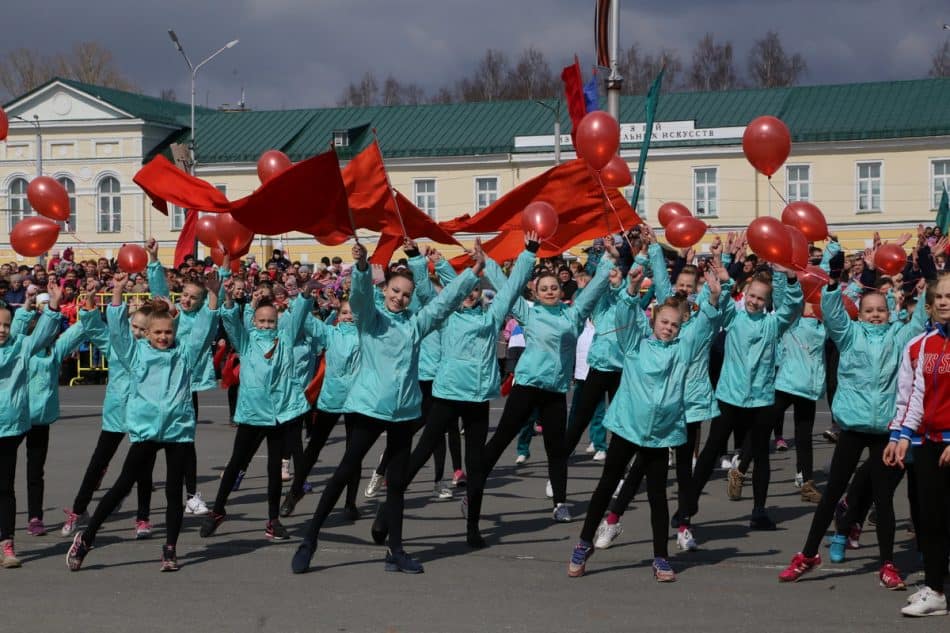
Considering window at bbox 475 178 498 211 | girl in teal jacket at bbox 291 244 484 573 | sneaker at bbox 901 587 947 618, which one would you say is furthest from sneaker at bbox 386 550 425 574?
window at bbox 475 178 498 211

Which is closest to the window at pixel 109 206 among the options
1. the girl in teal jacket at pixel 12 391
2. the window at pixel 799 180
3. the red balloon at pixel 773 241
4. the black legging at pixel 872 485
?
the window at pixel 799 180

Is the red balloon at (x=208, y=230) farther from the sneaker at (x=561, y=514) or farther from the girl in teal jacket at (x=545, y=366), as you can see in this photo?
the sneaker at (x=561, y=514)

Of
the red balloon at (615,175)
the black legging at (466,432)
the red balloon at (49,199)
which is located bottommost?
the black legging at (466,432)

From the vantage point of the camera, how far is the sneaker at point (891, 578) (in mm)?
7777

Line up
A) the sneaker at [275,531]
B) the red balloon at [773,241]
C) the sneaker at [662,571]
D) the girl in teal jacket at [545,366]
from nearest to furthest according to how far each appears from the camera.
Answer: the sneaker at [662,571], the red balloon at [773,241], the sneaker at [275,531], the girl in teal jacket at [545,366]

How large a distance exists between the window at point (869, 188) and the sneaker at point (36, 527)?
1689 inches

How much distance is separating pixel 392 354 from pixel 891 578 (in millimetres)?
3181

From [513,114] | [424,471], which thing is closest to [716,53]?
[513,114]

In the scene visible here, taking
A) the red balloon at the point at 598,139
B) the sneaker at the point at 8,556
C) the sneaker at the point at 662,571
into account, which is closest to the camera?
the sneaker at the point at 662,571

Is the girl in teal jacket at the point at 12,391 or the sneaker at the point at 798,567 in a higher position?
the girl in teal jacket at the point at 12,391

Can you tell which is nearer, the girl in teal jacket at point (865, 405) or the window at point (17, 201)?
the girl in teal jacket at point (865, 405)

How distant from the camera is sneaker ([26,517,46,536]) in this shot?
977 centimetres

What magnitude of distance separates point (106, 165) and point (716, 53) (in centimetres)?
3787

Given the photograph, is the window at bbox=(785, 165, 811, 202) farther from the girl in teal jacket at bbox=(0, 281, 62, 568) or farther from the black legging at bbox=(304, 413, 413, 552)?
the girl in teal jacket at bbox=(0, 281, 62, 568)
